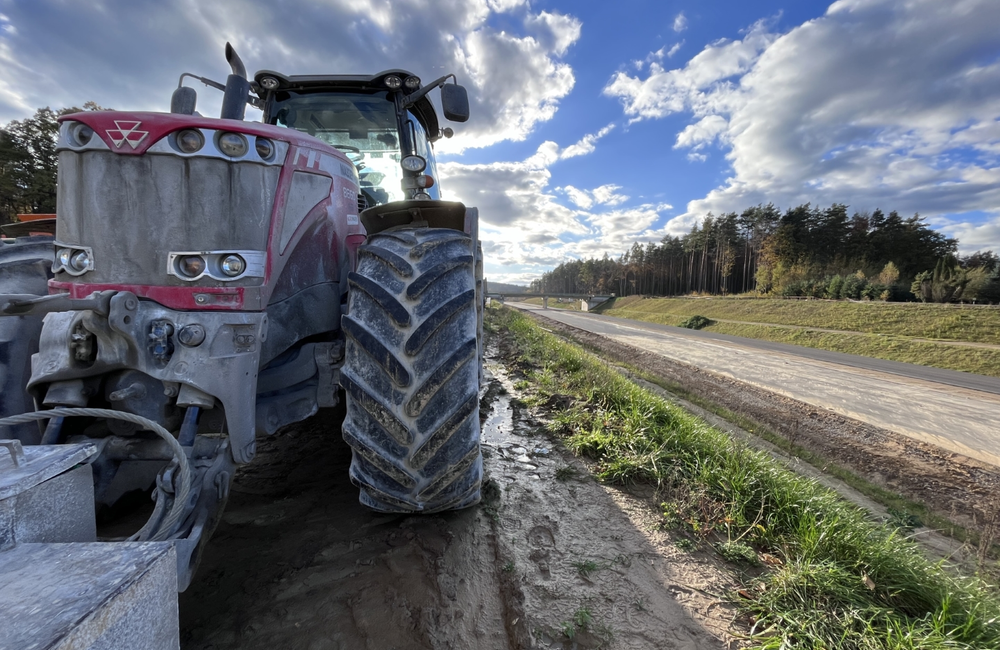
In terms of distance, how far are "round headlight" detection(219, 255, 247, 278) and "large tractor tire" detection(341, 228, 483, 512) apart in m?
0.43

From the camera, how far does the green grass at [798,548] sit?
1834 millimetres

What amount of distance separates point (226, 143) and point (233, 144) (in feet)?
0.08

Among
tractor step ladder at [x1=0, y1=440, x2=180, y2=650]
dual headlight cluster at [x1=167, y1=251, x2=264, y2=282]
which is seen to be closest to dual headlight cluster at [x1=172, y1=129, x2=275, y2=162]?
dual headlight cluster at [x1=167, y1=251, x2=264, y2=282]

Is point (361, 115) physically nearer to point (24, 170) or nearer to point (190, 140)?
point (190, 140)

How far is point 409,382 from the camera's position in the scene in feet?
5.86

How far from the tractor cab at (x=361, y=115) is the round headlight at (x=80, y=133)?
168cm

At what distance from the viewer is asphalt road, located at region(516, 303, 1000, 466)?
5.48m

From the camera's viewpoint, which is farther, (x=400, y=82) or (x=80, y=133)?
(x=400, y=82)

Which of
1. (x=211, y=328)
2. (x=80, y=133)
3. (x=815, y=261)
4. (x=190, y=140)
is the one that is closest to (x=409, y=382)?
(x=211, y=328)

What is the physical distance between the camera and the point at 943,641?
1725 mm

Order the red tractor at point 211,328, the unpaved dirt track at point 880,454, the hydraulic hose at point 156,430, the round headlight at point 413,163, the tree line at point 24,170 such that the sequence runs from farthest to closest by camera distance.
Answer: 1. the tree line at point 24,170
2. the unpaved dirt track at point 880,454
3. the round headlight at point 413,163
4. the red tractor at point 211,328
5. the hydraulic hose at point 156,430

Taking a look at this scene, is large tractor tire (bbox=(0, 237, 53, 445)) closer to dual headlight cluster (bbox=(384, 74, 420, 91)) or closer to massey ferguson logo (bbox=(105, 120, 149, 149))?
massey ferguson logo (bbox=(105, 120, 149, 149))

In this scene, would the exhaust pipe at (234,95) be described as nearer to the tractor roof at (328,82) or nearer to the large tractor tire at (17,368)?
the tractor roof at (328,82)

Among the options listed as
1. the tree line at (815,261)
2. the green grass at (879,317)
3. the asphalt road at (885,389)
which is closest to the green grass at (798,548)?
the asphalt road at (885,389)
